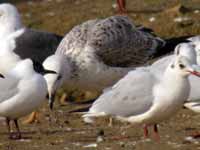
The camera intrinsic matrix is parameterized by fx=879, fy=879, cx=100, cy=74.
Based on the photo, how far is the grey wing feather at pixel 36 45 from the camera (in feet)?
40.6

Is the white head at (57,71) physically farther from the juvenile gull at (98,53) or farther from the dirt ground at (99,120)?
the dirt ground at (99,120)

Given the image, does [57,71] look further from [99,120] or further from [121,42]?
[121,42]

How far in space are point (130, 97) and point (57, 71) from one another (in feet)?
9.13

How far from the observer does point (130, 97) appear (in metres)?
8.55

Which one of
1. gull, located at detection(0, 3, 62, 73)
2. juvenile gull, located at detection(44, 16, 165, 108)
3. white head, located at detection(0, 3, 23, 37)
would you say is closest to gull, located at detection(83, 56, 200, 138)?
juvenile gull, located at detection(44, 16, 165, 108)

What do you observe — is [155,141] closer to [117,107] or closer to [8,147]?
[117,107]

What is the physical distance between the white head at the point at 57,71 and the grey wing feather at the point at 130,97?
2.20 m

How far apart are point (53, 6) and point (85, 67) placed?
6.51 metres

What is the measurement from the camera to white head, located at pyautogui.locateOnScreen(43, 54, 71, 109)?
35.9ft

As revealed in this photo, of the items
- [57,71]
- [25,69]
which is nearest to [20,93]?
[25,69]

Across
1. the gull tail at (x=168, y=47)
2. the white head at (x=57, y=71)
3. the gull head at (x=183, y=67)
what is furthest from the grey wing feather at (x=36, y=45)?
the gull head at (x=183, y=67)

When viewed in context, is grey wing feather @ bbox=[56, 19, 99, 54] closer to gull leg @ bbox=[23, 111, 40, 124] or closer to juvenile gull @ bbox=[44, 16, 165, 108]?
juvenile gull @ bbox=[44, 16, 165, 108]

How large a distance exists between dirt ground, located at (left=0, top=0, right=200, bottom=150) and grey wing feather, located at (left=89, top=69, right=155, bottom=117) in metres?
0.29

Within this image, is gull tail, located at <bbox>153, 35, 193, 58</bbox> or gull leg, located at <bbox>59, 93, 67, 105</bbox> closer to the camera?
gull tail, located at <bbox>153, 35, 193, 58</bbox>
